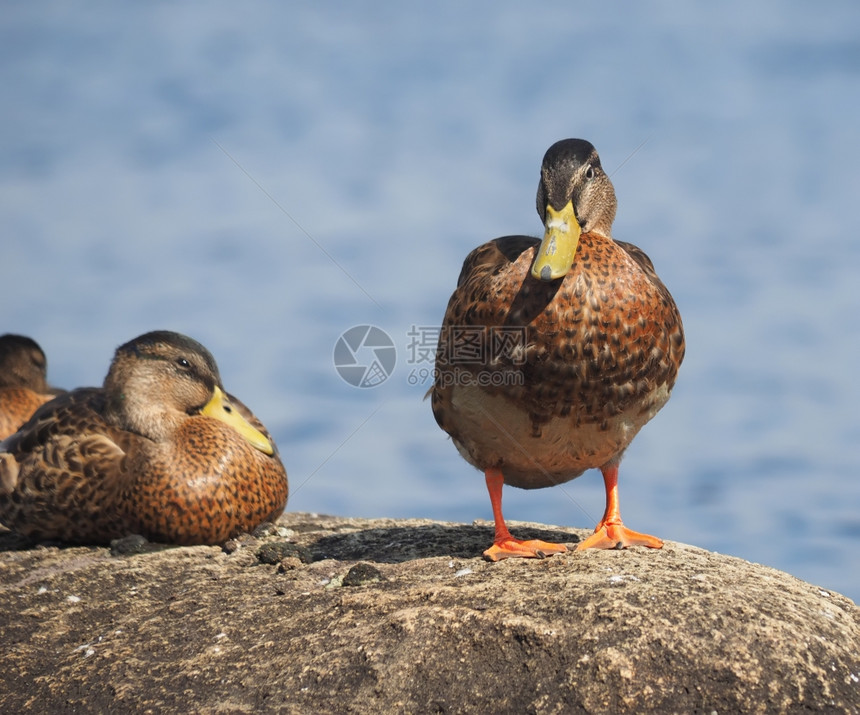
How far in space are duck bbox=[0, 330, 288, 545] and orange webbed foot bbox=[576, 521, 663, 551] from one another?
185 centimetres

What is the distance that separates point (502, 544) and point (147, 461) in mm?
1935

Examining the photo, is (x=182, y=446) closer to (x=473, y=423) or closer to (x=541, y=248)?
(x=473, y=423)

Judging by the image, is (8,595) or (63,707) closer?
(63,707)

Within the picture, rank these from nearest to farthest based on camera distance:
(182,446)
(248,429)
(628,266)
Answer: (628,266), (182,446), (248,429)

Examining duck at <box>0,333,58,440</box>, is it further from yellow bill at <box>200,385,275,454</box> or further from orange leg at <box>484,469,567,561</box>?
orange leg at <box>484,469,567,561</box>

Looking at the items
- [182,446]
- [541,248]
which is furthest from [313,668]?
[182,446]

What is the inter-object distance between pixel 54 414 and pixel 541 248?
9.97 feet

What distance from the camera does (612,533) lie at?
511cm

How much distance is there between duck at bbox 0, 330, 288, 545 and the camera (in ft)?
18.6

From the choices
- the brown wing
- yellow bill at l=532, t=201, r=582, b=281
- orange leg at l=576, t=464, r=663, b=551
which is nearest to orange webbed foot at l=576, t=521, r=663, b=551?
orange leg at l=576, t=464, r=663, b=551

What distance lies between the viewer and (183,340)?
248 inches

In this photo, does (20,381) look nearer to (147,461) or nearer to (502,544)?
(147,461)

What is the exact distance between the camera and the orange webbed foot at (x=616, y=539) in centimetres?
501

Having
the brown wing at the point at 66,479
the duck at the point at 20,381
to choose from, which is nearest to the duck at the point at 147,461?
the brown wing at the point at 66,479
